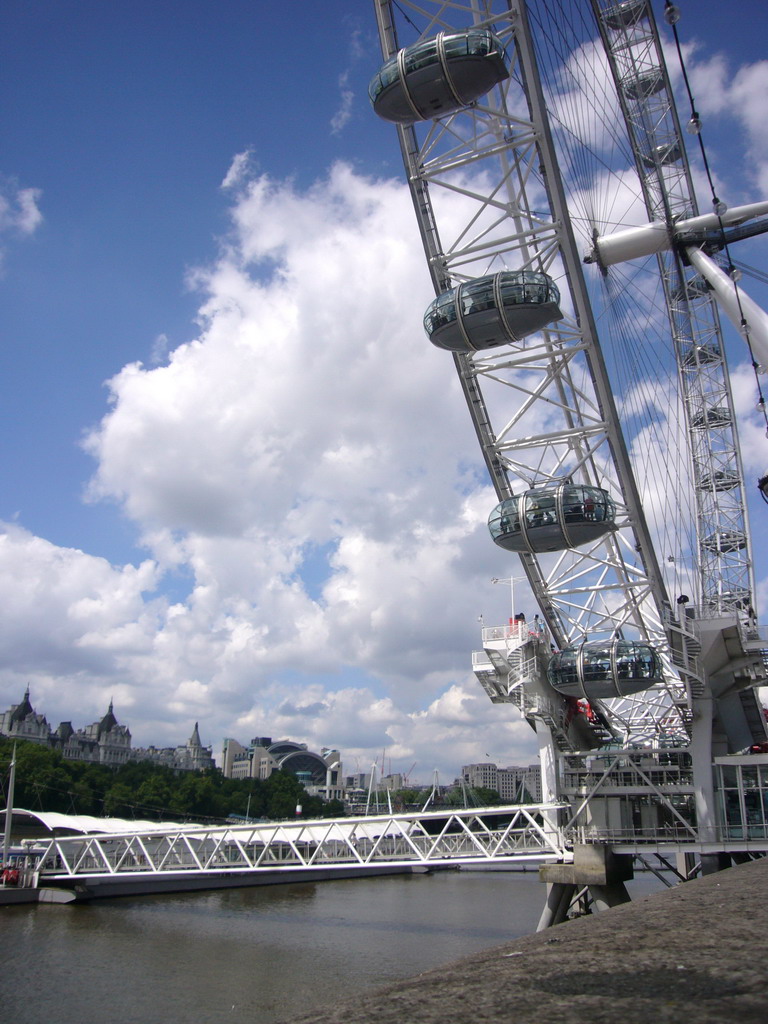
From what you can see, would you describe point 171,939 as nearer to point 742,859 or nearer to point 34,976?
point 34,976

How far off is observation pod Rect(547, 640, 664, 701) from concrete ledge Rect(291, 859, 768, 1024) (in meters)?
28.5

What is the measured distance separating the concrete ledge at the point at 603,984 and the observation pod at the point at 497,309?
2271cm

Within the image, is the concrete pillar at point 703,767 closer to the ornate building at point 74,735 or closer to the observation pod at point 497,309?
Result: the observation pod at point 497,309

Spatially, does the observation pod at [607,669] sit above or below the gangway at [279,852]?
above

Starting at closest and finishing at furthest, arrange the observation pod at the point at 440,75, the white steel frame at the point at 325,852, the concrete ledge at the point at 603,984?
1. the concrete ledge at the point at 603,984
2. the observation pod at the point at 440,75
3. the white steel frame at the point at 325,852

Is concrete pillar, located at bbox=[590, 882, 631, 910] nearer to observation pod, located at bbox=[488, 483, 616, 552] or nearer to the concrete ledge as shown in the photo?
observation pod, located at bbox=[488, 483, 616, 552]

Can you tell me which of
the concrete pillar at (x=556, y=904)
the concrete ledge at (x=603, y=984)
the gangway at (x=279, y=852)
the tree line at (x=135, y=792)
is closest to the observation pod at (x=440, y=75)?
the concrete ledge at (x=603, y=984)

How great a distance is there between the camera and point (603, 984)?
3.81m

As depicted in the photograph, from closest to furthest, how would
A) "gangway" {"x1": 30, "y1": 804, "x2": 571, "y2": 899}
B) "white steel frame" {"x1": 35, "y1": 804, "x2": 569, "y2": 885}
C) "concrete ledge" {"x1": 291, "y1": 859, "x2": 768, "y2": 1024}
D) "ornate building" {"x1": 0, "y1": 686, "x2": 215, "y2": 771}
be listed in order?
1. "concrete ledge" {"x1": 291, "y1": 859, "x2": 768, "y2": 1024}
2. "white steel frame" {"x1": 35, "y1": 804, "x2": 569, "y2": 885}
3. "gangway" {"x1": 30, "y1": 804, "x2": 571, "y2": 899}
4. "ornate building" {"x1": 0, "y1": 686, "x2": 215, "y2": 771}

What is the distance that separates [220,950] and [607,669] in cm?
1819

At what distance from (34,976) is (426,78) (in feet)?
97.7

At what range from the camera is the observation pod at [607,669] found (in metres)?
32.9

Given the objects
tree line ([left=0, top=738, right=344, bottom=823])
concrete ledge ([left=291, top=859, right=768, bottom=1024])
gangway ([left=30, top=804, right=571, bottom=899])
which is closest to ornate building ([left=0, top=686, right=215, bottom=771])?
tree line ([left=0, top=738, right=344, bottom=823])

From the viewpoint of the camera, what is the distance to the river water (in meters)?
23.6
